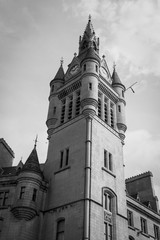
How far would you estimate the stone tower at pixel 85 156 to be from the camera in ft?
98.0

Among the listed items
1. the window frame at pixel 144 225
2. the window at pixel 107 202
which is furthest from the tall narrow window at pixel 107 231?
the window frame at pixel 144 225

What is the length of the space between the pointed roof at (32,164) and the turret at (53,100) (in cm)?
544

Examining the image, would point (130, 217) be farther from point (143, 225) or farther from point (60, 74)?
point (60, 74)

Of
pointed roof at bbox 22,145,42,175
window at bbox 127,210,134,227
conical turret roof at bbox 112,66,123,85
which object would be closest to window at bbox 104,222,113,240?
window at bbox 127,210,134,227

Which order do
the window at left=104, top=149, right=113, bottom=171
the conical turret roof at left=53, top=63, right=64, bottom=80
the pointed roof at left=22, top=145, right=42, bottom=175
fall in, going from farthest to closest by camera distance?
1. the conical turret roof at left=53, top=63, right=64, bottom=80
2. the window at left=104, top=149, right=113, bottom=171
3. the pointed roof at left=22, top=145, right=42, bottom=175

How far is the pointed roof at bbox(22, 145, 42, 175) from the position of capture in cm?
3341

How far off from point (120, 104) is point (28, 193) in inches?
833

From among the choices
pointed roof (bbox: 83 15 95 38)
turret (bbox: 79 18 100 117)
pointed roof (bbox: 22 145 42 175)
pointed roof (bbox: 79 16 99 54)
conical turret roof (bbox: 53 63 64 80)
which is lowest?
pointed roof (bbox: 22 145 42 175)

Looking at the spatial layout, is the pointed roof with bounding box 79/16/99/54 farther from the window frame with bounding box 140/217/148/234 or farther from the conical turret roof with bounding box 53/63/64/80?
the window frame with bounding box 140/217/148/234

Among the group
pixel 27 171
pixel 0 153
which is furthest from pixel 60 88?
pixel 27 171

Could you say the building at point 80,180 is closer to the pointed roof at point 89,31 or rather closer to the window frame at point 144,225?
the window frame at point 144,225

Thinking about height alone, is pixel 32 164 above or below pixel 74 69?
below

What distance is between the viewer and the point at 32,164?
1358 inches

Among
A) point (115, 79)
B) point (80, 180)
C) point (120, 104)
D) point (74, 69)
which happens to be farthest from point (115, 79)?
point (80, 180)
